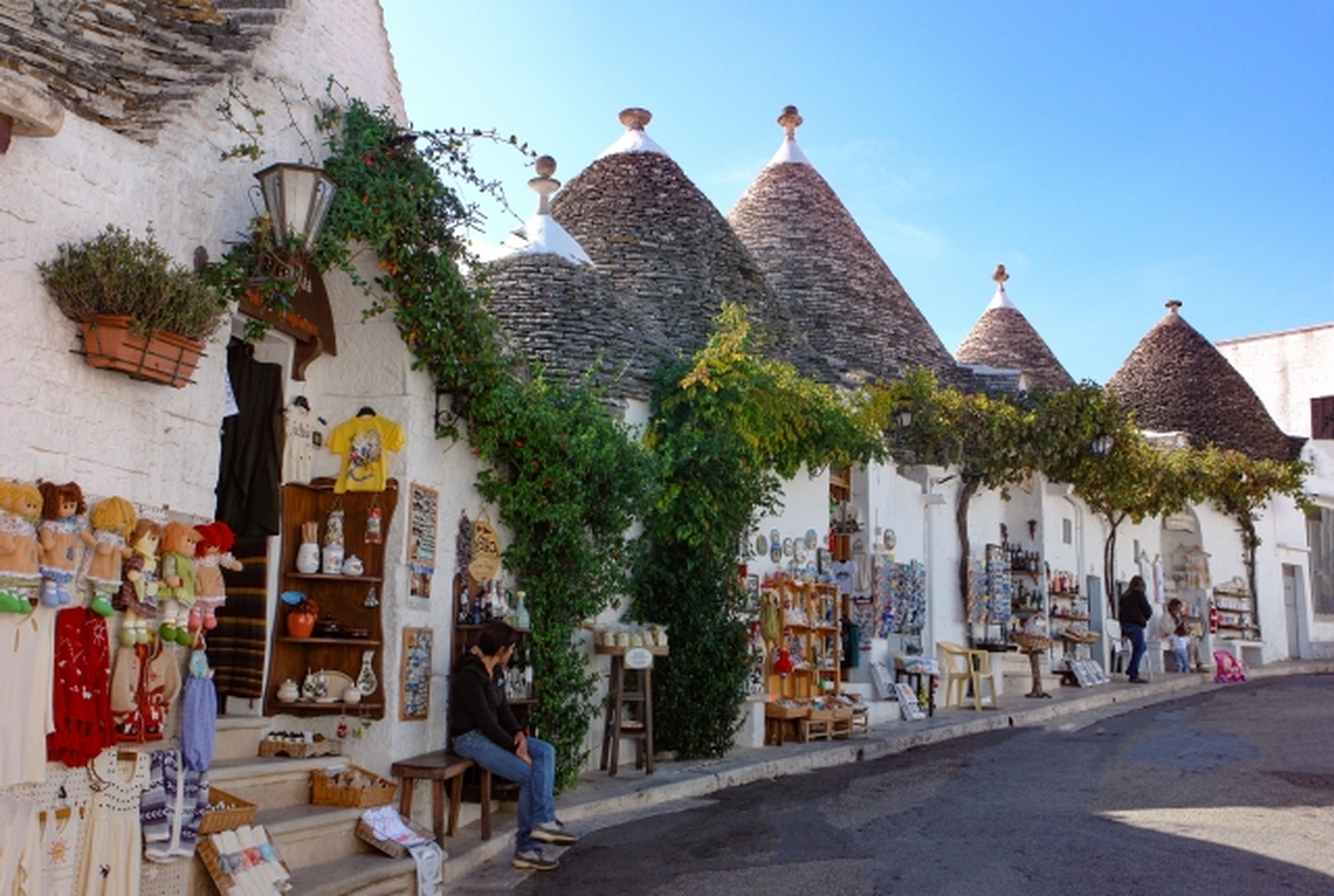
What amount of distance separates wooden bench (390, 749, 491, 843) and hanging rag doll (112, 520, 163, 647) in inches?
84.8

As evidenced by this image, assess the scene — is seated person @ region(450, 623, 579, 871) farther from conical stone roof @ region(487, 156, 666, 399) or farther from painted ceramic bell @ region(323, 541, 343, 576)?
conical stone roof @ region(487, 156, 666, 399)

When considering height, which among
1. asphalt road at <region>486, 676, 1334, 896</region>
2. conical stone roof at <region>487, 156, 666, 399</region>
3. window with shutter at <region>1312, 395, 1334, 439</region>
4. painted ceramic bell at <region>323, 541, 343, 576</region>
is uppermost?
window with shutter at <region>1312, 395, 1334, 439</region>

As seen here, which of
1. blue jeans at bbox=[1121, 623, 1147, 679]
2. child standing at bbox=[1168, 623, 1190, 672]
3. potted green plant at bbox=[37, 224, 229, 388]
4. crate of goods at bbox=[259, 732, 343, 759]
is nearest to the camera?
potted green plant at bbox=[37, 224, 229, 388]

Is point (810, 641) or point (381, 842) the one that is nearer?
point (381, 842)

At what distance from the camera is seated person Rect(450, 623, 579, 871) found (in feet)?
24.6

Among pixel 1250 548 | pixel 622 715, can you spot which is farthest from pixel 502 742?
pixel 1250 548

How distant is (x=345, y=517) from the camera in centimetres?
805

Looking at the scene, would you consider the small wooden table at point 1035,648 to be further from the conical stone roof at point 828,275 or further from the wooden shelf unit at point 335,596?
the wooden shelf unit at point 335,596

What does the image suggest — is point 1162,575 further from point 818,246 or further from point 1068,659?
point 818,246

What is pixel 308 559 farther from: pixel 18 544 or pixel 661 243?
pixel 661 243

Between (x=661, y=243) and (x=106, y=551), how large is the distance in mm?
11533

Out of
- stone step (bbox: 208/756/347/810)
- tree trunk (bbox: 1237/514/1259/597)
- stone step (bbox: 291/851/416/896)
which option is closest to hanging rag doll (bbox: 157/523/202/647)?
stone step (bbox: 208/756/347/810)

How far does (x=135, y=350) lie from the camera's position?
551 cm

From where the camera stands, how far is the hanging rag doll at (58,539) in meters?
5.16
